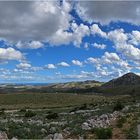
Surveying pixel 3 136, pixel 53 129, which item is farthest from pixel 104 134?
pixel 3 136

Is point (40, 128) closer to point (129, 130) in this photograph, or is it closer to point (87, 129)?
point (87, 129)

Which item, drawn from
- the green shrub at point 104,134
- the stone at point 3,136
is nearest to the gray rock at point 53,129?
the stone at point 3,136

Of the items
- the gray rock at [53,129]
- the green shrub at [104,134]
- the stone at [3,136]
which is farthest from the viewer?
the gray rock at [53,129]

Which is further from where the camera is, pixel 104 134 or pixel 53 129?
pixel 53 129

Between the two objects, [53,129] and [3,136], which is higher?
[53,129]

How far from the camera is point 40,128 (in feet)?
96.4

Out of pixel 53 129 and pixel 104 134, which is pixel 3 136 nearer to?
pixel 53 129

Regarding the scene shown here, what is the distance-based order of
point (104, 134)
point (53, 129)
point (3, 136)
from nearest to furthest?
1. point (104, 134)
2. point (3, 136)
3. point (53, 129)

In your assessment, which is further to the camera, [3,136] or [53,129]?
[53,129]

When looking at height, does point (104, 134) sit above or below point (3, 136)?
above

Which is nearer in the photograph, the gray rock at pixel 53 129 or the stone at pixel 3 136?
the stone at pixel 3 136

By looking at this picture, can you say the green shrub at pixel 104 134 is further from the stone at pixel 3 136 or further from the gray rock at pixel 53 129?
the stone at pixel 3 136

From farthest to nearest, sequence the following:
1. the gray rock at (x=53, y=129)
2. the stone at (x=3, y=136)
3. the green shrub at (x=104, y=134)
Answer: the gray rock at (x=53, y=129) → the stone at (x=3, y=136) → the green shrub at (x=104, y=134)

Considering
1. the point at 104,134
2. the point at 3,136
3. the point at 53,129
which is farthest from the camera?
the point at 53,129
